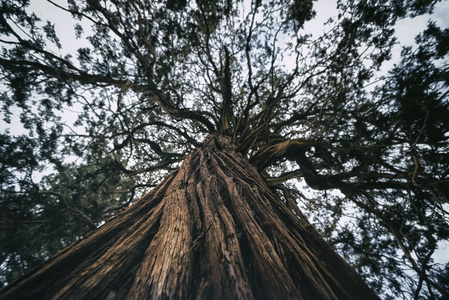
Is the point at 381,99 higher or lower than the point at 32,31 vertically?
higher

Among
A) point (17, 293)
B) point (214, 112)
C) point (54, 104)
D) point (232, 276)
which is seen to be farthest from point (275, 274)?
point (214, 112)

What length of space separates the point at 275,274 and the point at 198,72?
190 inches

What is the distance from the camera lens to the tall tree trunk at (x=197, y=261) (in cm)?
52

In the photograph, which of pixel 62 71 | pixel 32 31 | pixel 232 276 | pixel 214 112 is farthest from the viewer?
pixel 214 112

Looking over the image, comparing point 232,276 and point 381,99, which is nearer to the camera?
point 232,276

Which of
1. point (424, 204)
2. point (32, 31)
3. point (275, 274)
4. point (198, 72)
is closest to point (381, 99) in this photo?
point (424, 204)

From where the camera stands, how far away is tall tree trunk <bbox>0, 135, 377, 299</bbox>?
0.52 metres

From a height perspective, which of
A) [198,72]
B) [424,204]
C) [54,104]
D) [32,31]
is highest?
[198,72]

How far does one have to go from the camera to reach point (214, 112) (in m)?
5.10

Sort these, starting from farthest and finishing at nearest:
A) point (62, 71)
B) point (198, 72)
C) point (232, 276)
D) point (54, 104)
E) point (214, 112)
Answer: point (214, 112) → point (198, 72) → point (54, 104) → point (62, 71) → point (232, 276)

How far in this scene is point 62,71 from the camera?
2799 mm

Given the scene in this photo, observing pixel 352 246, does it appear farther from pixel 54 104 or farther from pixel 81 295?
pixel 54 104

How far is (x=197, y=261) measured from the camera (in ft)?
2.20

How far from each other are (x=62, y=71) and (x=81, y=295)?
364 cm
